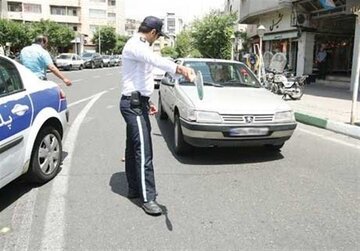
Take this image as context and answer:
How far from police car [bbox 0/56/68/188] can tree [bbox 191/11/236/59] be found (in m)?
28.4

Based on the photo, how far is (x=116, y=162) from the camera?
6.31 meters

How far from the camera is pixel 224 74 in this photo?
25.5 ft

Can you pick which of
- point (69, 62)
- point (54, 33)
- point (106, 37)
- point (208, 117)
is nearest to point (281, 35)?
point (69, 62)

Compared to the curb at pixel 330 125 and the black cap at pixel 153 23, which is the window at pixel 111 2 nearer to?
the curb at pixel 330 125

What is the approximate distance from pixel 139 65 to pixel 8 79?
153 cm

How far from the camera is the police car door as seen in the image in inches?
166

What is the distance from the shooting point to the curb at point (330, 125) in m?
A: 8.72

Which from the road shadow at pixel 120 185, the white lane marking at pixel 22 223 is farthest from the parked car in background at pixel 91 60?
the white lane marking at pixel 22 223

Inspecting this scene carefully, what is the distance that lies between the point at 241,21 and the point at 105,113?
26.7 m

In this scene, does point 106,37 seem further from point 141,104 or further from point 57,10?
point 141,104

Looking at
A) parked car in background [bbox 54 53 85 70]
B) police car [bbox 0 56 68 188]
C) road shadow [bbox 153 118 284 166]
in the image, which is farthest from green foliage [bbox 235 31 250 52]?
police car [bbox 0 56 68 188]

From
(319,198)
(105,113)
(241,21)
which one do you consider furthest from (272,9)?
(319,198)

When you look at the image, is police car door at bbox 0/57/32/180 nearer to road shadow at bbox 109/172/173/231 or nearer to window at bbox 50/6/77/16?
road shadow at bbox 109/172/173/231

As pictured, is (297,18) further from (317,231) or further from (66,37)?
(66,37)
